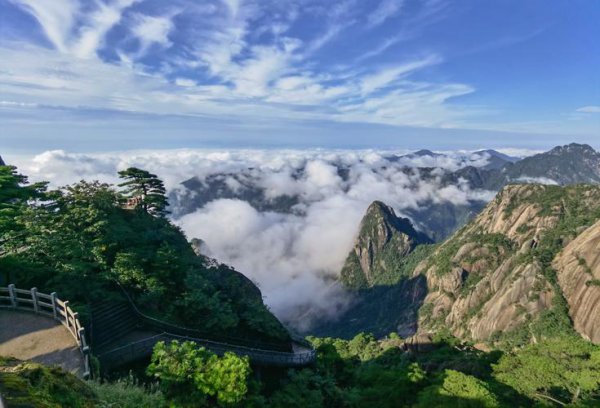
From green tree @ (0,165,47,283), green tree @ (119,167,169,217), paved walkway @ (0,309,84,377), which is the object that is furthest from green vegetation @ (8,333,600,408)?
green tree @ (119,167,169,217)

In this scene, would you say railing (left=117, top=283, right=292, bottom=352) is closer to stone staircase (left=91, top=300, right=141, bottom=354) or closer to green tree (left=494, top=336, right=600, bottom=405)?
stone staircase (left=91, top=300, right=141, bottom=354)

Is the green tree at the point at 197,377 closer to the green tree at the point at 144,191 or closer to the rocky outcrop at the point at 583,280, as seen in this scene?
the green tree at the point at 144,191

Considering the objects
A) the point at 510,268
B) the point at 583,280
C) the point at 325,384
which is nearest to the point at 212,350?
the point at 325,384

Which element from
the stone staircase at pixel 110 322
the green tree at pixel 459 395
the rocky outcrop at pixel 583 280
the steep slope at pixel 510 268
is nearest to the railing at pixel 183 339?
the stone staircase at pixel 110 322

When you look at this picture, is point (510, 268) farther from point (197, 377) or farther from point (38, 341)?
point (38, 341)

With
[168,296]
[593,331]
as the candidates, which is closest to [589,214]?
[593,331]
